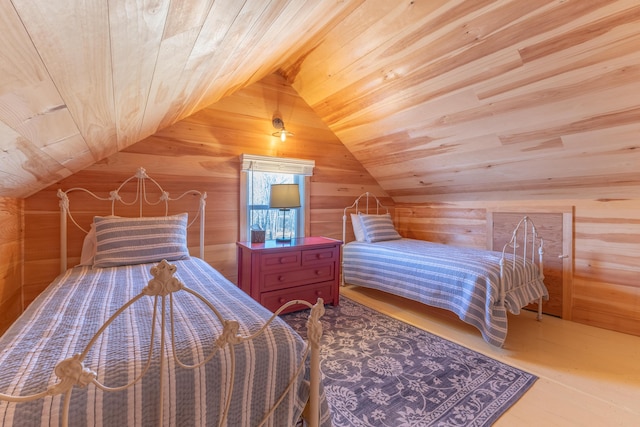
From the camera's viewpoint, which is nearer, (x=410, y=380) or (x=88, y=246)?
(x=410, y=380)

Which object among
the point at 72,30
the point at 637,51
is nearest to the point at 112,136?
the point at 72,30

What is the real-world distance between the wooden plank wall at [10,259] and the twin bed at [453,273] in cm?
284

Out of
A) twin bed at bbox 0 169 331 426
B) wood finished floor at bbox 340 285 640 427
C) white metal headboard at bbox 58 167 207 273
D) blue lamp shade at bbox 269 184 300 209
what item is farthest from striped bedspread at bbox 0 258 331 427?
blue lamp shade at bbox 269 184 300 209

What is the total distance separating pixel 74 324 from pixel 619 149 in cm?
341

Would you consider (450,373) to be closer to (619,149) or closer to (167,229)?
(619,149)

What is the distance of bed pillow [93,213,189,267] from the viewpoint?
205cm

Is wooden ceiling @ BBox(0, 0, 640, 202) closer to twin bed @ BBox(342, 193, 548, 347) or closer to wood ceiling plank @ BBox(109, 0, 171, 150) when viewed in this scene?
wood ceiling plank @ BBox(109, 0, 171, 150)

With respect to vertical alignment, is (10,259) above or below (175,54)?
below

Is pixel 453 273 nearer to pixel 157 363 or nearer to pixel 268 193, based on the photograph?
pixel 268 193

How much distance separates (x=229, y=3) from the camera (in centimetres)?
104

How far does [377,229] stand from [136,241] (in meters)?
2.53

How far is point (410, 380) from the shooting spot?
1817mm

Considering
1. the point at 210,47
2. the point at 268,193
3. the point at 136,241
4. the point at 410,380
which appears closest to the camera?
the point at 210,47

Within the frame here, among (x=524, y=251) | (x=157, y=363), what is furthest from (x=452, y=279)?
(x=157, y=363)
